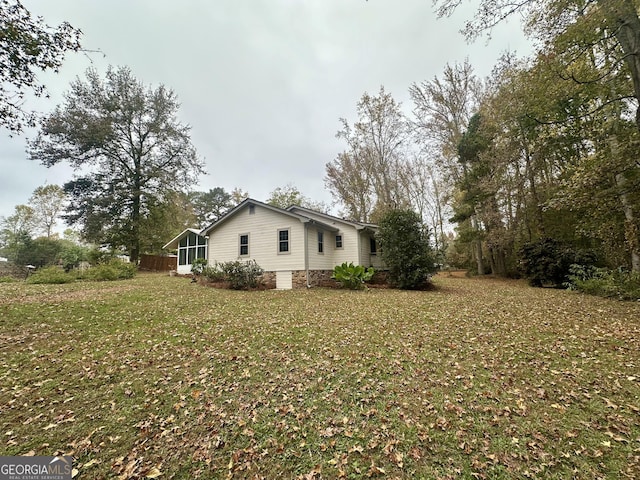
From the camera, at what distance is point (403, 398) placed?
3.34m

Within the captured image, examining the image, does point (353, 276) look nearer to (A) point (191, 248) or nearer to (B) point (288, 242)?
(B) point (288, 242)

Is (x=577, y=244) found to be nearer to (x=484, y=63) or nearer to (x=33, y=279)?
(x=484, y=63)

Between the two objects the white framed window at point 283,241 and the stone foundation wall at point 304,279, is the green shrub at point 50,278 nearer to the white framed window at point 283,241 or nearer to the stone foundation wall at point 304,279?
the stone foundation wall at point 304,279

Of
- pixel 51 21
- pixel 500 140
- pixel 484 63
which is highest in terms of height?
pixel 484 63

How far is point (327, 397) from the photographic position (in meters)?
3.41

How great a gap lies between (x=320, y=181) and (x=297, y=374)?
24.4m

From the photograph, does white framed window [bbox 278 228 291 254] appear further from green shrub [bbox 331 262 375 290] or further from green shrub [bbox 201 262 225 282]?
green shrub [bbox 201 262 225 282]

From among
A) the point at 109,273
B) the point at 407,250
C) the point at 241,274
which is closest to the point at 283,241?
the point at 241,274

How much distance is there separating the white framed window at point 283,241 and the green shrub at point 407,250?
16.4 feet

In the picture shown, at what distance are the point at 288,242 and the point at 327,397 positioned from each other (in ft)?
34.5

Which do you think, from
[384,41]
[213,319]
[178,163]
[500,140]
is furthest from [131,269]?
[500,140]

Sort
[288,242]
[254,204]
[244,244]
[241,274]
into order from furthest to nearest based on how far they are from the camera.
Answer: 1. [244,244]
2. [254,204]
3. [288,242]
4. [241,274]

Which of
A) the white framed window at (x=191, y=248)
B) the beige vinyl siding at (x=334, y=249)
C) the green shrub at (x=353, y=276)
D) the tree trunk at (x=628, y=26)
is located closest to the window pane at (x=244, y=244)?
the beige vinyl siding at (x=334, y=249)

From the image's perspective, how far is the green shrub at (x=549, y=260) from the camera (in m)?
11.5
